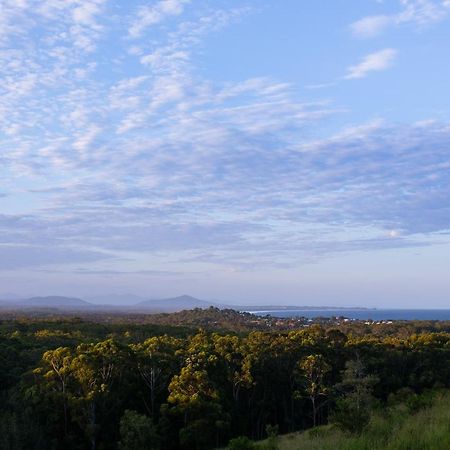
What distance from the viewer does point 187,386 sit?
26.7 meters

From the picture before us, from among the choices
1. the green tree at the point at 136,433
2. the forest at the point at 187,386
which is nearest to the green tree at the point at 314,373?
the forest at the point at 187,386

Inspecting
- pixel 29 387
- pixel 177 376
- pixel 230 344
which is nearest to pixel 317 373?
pixel 230 344

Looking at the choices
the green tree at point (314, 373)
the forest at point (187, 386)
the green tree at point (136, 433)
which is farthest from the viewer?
the green tree at point (314, 373)

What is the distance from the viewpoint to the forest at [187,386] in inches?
980

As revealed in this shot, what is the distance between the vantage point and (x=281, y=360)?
34094 mm

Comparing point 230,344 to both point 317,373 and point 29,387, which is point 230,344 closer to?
point 317,373

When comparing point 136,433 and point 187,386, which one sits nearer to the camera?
point 136,433

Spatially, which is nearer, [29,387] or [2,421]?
[2,421]

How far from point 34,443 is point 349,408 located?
52.2 feet

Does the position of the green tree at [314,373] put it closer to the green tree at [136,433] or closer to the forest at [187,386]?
the forest at [187,386]

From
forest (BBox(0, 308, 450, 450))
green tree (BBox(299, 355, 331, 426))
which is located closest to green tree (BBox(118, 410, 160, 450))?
forest (BBox(0, 308, 450, 450))

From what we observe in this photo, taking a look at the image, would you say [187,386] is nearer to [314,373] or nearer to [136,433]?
[136,433]

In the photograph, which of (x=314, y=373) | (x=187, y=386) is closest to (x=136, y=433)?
(x=187, y=386)

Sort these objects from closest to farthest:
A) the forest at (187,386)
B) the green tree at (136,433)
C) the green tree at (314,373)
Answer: the green tree at (136,433)
the forest at (187,386)
the green tree at (314,373)
